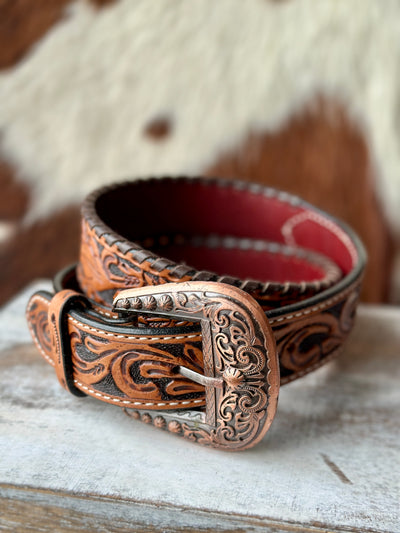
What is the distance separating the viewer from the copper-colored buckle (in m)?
0.77

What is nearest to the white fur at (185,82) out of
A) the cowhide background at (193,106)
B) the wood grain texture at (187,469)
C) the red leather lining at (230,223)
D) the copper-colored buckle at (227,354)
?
the cowhide background at (193,106)

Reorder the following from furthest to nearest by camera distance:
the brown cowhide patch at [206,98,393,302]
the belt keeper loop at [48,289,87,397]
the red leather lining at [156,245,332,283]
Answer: the brown cowhide patch at [206,98,393,302] < the red leather lining at [156,245,332,283] < the belt keeper loop at [48,289,87,397]

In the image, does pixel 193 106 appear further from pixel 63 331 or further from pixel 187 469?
pixel 187 469

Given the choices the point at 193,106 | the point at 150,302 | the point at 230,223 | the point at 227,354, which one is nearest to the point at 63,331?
the point at 150,302

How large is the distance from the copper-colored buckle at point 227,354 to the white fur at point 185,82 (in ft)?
2.92

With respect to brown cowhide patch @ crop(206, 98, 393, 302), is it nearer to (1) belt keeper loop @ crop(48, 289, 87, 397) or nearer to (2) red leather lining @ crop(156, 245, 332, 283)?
(2) red leather lining @ crop(156, 245, 332, 283)

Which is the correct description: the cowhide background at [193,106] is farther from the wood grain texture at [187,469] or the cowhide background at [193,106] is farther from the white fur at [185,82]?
the wood grain texture at [187,469]

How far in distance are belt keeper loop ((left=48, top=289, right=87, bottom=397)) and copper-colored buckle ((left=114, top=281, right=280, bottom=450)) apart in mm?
92

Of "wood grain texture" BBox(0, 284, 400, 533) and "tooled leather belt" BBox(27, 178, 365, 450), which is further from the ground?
"tooled leather belt" BBox(27, 178, 365, 450)

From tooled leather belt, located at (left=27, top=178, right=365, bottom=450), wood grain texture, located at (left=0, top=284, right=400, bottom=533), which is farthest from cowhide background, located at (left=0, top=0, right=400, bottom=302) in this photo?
wood grain texture, located at (left=0, top=284, right=400, bottom=533)

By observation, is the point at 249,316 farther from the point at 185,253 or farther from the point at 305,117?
the point at 305,117

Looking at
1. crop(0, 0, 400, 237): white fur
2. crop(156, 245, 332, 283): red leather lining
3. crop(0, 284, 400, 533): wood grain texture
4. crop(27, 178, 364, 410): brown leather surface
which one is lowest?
crop(156, 245, 332, 283): red leather lining

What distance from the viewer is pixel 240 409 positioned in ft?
2.64

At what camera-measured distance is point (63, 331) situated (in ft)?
2.87
